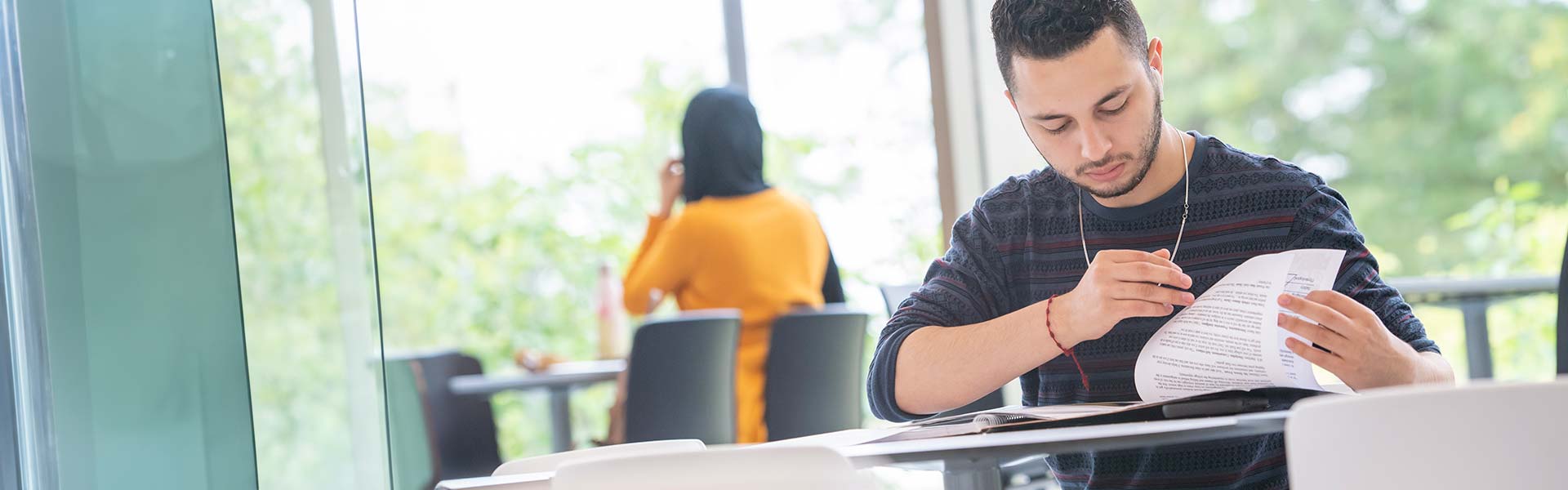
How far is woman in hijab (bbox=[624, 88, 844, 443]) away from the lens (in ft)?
10.3

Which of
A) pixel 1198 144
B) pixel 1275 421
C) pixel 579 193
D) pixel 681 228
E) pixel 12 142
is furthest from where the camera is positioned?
pixel 579 193

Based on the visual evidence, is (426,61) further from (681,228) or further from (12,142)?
(12,142)

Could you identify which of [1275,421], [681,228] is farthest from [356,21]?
[1275,421]

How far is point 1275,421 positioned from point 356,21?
5.44ft

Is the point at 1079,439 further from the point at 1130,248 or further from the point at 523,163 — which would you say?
the point at 523,163

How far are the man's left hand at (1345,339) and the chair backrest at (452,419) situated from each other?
305 cm

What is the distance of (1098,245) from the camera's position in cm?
168

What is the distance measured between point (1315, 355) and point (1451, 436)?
0.29 m

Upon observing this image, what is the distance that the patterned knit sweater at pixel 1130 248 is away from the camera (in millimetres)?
1582

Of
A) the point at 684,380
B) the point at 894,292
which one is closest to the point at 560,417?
the point at 684,380

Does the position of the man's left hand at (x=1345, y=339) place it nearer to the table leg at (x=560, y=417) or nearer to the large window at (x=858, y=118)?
the table leg at (x=560, y=417)

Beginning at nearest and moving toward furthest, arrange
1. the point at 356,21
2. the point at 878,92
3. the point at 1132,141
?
the point at 1132,141
the point at 356,21
the point at 878,92

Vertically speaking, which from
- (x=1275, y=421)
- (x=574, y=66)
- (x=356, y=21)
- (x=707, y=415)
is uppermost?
(x=574, y=66)

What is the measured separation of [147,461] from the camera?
203 cm
